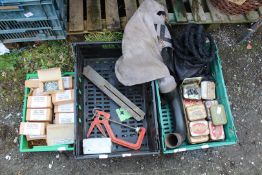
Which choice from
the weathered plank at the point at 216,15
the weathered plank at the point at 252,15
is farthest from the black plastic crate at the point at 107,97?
the weathered plank at the point at 252,15

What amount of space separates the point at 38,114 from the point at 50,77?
0.33m

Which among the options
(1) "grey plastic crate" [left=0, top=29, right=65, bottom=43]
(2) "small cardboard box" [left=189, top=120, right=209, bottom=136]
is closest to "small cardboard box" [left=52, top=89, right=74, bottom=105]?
(1) "grey plastic crate" [left=0, top=29, right=65, bottom=43]

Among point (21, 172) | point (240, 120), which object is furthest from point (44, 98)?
point (240, 120)

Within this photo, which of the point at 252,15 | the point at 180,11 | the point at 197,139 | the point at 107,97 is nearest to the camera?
the point at 197,139

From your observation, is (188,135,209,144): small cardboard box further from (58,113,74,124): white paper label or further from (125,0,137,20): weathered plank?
(125,0,137,20): weathered plank

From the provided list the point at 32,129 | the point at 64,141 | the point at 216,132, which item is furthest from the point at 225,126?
the point at 32,129

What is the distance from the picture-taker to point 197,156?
2.86m

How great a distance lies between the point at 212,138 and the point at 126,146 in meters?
0.73

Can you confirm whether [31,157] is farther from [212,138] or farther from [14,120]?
[212,138]

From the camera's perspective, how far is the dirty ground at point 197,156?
2734mm

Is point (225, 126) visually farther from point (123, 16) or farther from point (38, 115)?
point (38, 115)

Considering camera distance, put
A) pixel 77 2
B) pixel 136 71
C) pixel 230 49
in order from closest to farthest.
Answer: pixel 136 71, pixel 77 2, pixel 230 49

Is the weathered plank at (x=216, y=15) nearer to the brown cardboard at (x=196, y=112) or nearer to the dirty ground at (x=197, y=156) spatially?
the dirty ground at (x=197, y=156)

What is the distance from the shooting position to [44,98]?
105 inches
